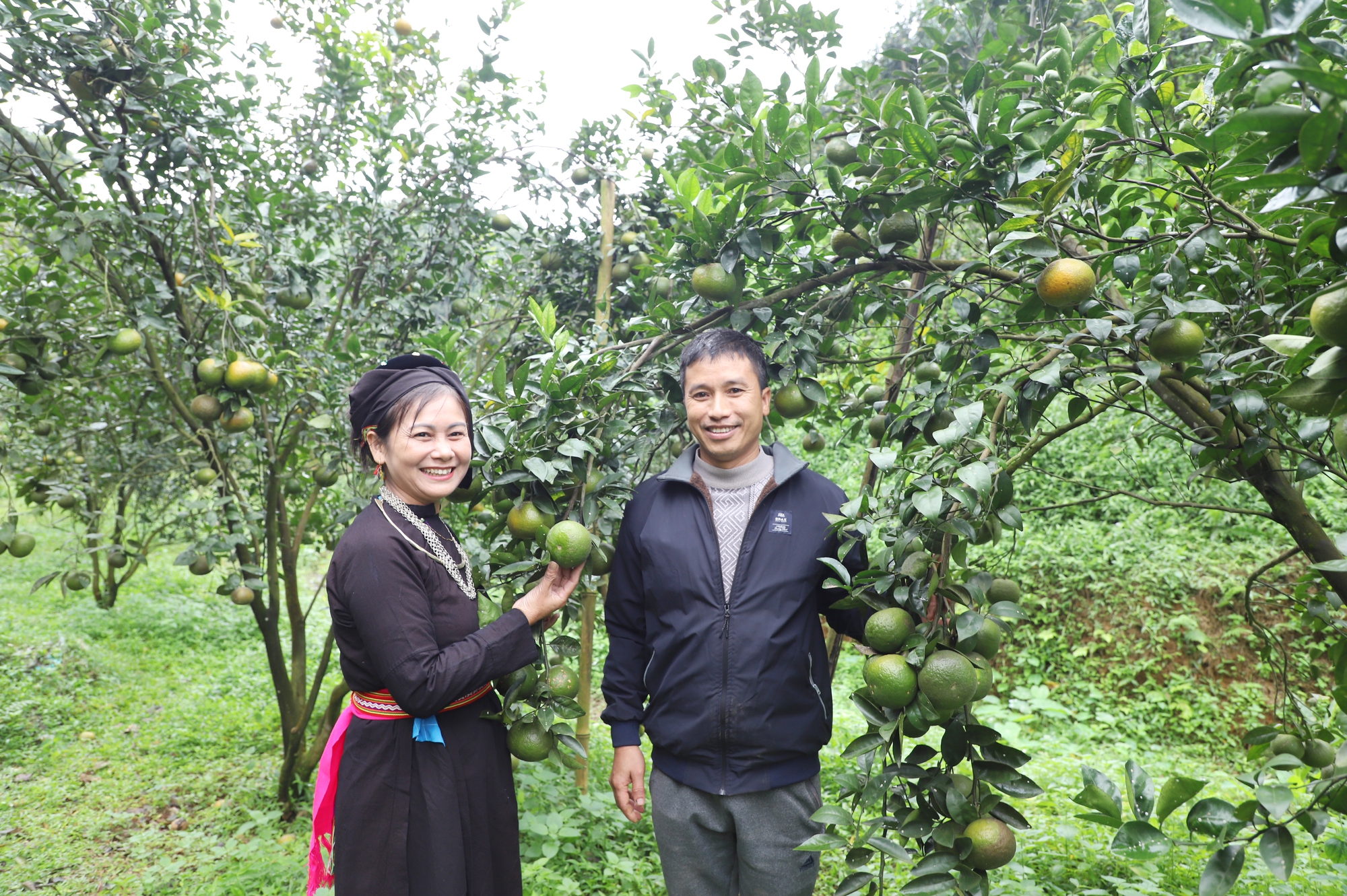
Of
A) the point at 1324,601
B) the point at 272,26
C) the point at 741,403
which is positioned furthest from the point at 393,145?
the point at 1324,601

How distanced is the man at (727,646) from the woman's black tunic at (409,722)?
313mm

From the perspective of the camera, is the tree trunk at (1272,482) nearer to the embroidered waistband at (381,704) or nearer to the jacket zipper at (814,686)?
the jacket zipper at (814,686)

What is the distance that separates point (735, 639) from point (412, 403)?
0.80 metres

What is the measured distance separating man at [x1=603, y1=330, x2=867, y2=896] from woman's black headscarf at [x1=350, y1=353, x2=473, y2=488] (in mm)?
493

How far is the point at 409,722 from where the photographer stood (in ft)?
5.08

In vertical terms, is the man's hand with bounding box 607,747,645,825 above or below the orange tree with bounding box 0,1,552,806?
below

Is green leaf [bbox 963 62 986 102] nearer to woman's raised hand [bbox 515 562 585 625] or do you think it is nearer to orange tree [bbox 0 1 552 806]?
woman's raised hand [bbox 515 562 585 625]

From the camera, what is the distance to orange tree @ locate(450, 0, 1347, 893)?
97cm

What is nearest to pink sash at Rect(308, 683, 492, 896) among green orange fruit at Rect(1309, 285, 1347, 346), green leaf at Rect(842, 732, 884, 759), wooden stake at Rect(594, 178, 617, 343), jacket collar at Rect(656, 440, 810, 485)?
jacket collar at Rect(656, 440, 810, 485)

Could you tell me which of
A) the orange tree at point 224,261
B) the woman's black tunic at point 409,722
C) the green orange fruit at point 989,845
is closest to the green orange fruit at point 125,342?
the orange tree at point 224,261

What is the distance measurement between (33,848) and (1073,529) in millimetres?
6281

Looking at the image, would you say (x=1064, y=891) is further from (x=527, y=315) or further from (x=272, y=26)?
(x=272, y=26)

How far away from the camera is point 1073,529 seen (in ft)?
19.5

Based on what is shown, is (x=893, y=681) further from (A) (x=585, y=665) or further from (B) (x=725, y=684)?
(A) (x=585, y=665)
